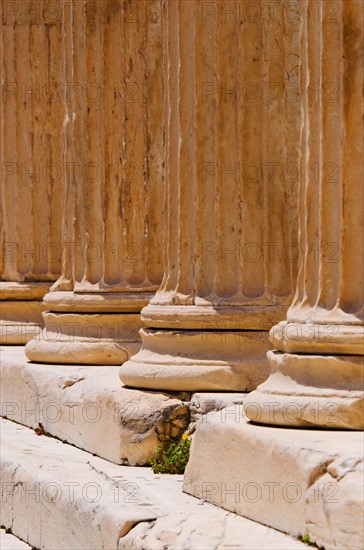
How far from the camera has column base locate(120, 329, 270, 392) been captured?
9.45 m

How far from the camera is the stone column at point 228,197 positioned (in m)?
9.41

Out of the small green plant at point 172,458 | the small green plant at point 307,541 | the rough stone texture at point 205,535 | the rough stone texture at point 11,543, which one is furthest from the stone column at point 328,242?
the rough stone texture at point 11,543

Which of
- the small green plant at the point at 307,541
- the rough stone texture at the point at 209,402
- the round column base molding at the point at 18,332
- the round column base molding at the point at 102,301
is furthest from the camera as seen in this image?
the round column base molding at the point at 18,332

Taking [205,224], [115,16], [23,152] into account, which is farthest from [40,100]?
[205,224]

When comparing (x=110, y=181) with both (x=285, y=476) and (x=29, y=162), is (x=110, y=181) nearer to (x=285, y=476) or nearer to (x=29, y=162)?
(x=29, y=162)

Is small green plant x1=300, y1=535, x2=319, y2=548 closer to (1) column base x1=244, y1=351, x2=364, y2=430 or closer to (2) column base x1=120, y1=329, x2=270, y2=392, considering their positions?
(1) column base x1=244, y1=351, x2=364, y2=430

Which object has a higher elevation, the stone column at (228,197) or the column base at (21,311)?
the stone column at (228,197)

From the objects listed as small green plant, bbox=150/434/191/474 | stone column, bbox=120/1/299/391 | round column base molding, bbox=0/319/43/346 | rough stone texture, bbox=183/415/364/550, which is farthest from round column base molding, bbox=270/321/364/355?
round column base molding, bbox=0/319/43/346

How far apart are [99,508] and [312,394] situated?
5.10ft

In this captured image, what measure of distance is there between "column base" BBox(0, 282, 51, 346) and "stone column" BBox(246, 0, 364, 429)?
7.48 meters

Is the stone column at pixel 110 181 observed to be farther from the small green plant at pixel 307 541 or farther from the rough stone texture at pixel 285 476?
the small green plant at pixel 307 541

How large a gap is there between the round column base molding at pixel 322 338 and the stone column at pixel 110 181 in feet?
13.4

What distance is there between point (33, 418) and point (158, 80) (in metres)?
3.19

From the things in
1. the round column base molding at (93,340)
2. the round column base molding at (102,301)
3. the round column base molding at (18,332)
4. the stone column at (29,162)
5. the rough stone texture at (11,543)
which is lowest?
the rough stone texture at (11,543)
